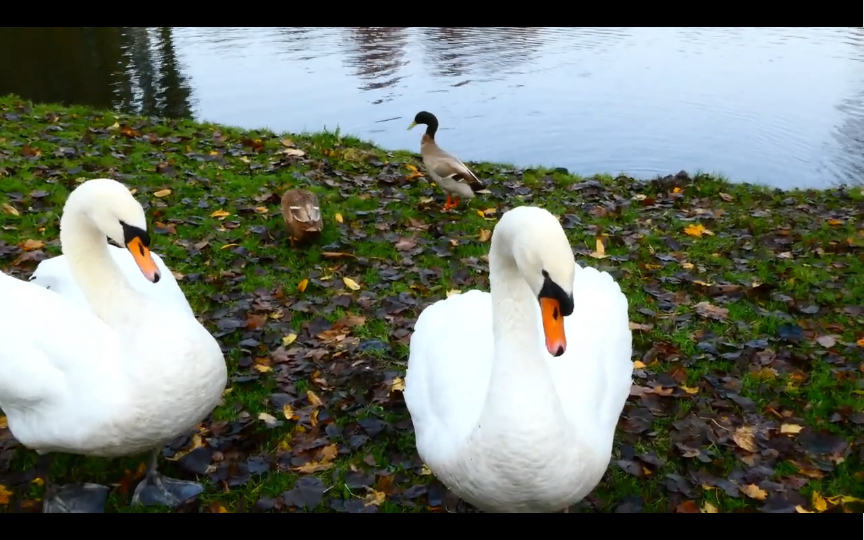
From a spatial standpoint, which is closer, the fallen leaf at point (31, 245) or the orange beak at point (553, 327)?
the orange beak at point (553, 327)

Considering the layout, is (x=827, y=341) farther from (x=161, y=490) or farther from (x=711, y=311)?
(x=161, y=490)

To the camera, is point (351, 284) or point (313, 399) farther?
point (351, 284)

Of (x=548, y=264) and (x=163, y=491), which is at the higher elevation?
(x=548, y=264)

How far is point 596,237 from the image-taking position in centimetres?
636

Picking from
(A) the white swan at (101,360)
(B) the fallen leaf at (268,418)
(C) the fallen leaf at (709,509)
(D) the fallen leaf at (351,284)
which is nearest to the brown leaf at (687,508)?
(C) the fallen leaf at (709,509)

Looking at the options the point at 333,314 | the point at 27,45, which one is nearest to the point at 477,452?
the point at 333,314

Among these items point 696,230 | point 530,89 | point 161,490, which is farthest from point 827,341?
point 530,89

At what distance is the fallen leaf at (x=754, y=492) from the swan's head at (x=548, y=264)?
62.7 inches

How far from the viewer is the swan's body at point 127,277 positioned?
3.68m

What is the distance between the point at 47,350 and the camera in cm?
311

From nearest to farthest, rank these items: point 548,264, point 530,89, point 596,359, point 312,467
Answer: point 548,264 → point 596,359 → point 312,467 → point 530,89

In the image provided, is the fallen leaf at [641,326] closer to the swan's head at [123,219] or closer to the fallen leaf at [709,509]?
the fallen leaf at [709,509]

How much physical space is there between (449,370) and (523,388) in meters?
0.63

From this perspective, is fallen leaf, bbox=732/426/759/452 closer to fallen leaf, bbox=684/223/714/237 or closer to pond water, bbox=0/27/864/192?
fallen leaf, bbox=684/223/714/237
